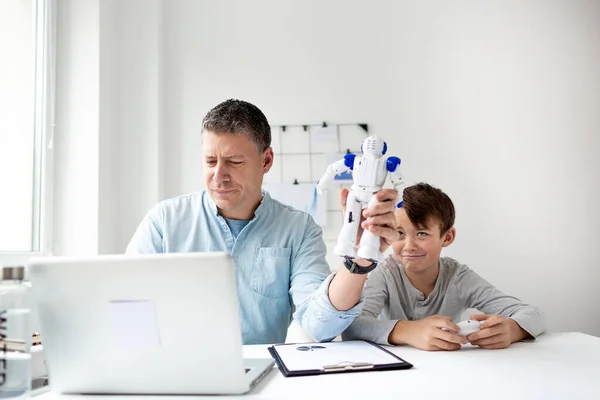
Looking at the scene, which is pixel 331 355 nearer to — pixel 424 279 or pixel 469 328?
pixel 469 328

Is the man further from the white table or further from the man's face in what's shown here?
the white table

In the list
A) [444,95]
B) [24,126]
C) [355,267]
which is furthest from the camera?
[444,95]

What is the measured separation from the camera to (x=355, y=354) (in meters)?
1.01

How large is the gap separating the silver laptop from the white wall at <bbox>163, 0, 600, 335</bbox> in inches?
75.2

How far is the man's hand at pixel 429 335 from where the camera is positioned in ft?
3.58

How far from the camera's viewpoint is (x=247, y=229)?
151 cm

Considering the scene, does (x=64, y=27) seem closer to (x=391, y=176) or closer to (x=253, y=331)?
(x=253, y=331)

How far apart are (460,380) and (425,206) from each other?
2.90 ft

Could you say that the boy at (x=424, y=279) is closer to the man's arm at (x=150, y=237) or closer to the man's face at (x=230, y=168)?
the man's face at (x=230, y=168)

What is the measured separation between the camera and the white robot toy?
99cm

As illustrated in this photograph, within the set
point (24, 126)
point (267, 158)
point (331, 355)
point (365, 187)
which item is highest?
point (24, 126)

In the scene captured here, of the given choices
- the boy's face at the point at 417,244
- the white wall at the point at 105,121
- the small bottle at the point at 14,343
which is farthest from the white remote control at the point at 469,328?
the white wall at the point at 105,121

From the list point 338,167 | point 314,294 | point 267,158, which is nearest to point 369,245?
point 338,167

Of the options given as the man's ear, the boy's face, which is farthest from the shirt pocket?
the boy's face
